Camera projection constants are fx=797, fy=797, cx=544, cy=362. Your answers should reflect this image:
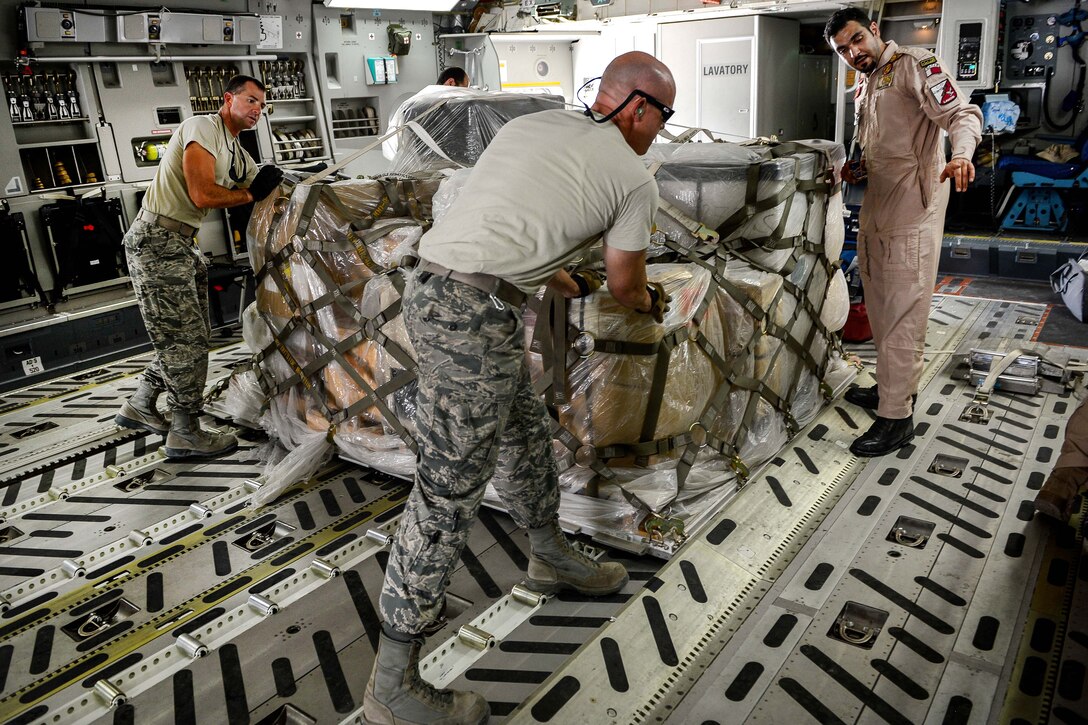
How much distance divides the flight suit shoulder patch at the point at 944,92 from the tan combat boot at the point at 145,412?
4.48 m

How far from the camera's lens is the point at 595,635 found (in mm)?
2711

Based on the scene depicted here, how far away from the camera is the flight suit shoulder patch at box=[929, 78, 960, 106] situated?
3707 millimetres

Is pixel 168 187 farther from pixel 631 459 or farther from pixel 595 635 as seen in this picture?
pixel 595 635

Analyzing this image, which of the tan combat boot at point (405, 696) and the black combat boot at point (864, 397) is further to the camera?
the black combat boot at point (864, 397)

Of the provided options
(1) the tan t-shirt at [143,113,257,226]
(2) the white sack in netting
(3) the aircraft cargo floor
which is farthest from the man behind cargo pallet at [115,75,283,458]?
(3) the aircraft cargo floor

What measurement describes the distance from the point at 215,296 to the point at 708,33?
574 centimetres

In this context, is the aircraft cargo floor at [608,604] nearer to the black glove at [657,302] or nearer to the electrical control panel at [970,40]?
the black glove at [657,302]

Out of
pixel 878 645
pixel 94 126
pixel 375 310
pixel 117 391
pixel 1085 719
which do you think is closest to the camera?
pixel 1085 719

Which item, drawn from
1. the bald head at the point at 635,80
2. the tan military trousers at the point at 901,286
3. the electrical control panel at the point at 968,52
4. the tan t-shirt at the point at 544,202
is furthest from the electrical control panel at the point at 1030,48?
the tan t-shirt at the point at 544,202

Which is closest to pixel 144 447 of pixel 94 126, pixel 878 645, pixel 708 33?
pixel 94 126

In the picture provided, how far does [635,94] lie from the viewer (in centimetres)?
235

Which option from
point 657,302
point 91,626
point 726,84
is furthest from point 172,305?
point 726,84

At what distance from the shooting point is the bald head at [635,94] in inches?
92.7

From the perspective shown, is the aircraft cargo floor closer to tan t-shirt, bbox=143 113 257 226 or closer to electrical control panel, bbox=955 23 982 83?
tan t-shirt, bbox=143 113 257 226
